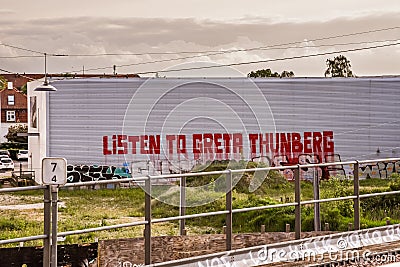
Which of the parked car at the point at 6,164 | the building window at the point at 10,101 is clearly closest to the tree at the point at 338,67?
the parked car at the point at 6,164

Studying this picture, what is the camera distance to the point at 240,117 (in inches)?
1384

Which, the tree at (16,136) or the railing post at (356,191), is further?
the tree at (16,136)

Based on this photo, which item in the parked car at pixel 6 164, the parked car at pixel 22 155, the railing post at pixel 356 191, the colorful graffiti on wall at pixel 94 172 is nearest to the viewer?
the railing post at pixel 356 191

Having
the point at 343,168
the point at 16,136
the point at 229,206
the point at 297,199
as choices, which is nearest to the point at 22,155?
the point at 16,136

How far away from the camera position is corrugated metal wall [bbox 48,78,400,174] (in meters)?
34.2

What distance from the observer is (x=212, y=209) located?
22016 mm

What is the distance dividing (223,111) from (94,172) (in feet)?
18.7

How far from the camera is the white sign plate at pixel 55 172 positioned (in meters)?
8.06

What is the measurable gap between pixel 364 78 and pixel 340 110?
61.5 inches

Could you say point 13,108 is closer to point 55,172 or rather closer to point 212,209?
point 212,209

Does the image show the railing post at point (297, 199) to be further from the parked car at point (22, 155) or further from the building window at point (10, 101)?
the building window at point (10, 101)

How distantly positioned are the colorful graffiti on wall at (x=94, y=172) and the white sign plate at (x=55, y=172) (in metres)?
26.6

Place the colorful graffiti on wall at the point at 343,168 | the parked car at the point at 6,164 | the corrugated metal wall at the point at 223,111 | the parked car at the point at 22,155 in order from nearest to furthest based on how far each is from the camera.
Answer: the colorful graffiti on wall at the point at 343,168 < the corrugated metal wall at the point at 223,111 < the parked car at the point at 6,164 < the parked car at the point at 22,155

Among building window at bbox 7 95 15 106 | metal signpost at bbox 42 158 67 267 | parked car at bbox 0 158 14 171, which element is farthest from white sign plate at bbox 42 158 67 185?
building window at bbox 7 95 15 106
